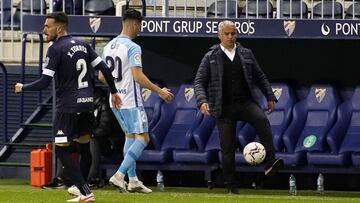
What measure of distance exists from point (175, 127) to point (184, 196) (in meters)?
2.84

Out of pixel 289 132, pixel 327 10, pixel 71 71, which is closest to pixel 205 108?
pixel 71 71

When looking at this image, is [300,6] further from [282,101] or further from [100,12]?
[100,12]

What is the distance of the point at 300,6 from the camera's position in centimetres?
1755

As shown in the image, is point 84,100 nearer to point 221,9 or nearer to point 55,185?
point 55,185

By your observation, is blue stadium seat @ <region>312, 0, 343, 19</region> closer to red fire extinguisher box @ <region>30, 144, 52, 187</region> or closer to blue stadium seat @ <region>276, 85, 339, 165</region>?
blue stadium seat @ <region>276, 85, 339, 165</region>

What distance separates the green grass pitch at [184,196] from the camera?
13945 mm

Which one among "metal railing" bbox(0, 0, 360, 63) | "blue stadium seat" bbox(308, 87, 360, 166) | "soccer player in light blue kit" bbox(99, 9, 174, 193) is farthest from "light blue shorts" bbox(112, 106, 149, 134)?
"metal railing" bbox(0, 0, 360, 63)

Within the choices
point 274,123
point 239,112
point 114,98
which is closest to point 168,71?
point 274,123

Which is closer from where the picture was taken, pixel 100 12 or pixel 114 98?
pixel 114 98

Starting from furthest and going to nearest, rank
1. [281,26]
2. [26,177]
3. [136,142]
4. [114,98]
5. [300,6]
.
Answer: [26,177], [300,6], [281,26], [136,142], [114,98]

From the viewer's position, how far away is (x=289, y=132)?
16.8 metres

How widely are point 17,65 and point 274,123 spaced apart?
174 inches

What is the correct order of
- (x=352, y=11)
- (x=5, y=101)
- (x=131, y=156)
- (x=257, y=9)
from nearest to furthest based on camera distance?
(x=131, y=156)
(x=352, y=11)
(x=257, y=9)
(x=5, y=101)

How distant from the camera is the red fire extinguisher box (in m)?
17.2
